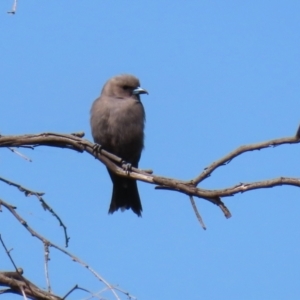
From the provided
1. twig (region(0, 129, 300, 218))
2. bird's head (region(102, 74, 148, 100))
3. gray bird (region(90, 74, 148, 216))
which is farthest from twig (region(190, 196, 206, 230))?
bird's head (region(102, 74, 148, 100))

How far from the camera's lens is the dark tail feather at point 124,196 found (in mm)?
6672

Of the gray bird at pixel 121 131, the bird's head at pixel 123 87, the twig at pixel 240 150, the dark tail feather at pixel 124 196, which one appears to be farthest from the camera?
the bird's head at pixel 123 87

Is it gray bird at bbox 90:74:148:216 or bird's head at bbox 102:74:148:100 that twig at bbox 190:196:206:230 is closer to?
gray bird at bbox 90:74:148:216

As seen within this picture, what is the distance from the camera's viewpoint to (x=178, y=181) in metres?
3.72

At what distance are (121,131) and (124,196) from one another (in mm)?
636

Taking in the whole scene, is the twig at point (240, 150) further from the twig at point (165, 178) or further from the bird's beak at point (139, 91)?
the bird's beak at point (139, 91)

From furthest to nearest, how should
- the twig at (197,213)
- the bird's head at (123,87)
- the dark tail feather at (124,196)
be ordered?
the bird's head at (123,87), the dark tail feather at (124,196), the twig at (197,213)

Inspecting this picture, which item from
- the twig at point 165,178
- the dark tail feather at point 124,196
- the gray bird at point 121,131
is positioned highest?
the twig at point 165,178

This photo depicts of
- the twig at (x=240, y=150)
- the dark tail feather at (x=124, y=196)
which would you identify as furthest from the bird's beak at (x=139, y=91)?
the twig at (x=240, y=150)

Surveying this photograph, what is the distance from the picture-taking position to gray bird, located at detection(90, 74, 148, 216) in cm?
651

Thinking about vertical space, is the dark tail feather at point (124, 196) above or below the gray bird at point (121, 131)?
below

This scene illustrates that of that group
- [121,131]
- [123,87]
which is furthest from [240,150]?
[123,87]

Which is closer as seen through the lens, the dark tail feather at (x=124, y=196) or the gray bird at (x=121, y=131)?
the gray bird at (x=121, y=131)

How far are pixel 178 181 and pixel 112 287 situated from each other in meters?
0.64
